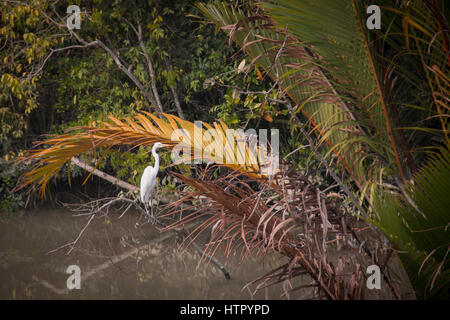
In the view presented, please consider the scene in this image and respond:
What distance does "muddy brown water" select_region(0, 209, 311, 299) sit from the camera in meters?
2.99

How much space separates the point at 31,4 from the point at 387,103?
3858 millimetres

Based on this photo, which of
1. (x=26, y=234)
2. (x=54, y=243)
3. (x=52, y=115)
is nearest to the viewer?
(x=54, y=243)

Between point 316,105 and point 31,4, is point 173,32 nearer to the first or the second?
point 31,4

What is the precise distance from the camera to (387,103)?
5.66 feet

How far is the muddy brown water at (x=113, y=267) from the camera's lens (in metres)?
2.99

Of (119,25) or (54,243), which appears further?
(119,25)

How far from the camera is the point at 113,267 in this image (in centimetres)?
348

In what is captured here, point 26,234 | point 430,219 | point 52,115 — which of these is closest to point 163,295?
point 430,219
